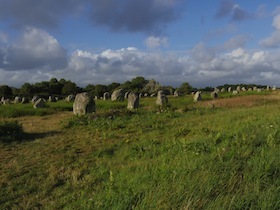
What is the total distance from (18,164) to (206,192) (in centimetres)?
663

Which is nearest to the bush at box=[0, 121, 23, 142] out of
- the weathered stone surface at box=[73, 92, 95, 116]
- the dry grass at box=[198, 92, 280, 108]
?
the weathered stone surface at box=[73, 92, 95, 116]

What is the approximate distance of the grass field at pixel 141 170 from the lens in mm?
5180

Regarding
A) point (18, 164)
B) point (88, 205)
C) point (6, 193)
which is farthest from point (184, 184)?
point (18, 164)

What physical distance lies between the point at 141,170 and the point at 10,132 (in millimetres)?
8949

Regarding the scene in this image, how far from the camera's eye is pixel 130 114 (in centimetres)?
2056

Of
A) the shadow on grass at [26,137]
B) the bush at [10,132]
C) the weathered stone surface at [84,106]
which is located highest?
the weathered stone surface at [84,106]

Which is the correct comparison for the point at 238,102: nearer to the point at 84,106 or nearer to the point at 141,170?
the point at 84,106

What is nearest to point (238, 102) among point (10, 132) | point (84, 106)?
point (84, 106)

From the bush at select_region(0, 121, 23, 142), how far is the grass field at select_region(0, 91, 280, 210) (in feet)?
0.52

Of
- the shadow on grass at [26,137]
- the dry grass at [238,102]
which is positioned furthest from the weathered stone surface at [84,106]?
the dry grass at [238,102]

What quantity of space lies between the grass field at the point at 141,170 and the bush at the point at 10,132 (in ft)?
0.52

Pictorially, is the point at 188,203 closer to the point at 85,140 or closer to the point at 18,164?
the point at 18,164

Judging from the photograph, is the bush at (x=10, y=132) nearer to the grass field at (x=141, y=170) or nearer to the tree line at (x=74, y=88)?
the grass field at (x=141, y=170)

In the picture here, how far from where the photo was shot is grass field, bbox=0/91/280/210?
518cm
